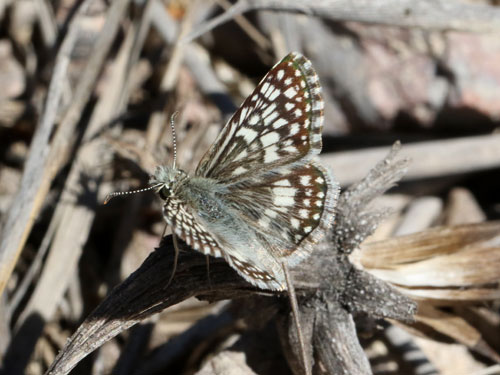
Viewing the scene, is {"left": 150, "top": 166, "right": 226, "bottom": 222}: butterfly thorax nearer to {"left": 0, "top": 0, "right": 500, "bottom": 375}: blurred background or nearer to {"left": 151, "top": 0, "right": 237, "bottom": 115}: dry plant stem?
{"left": 0, "top": 0, "right": 500, "bottom": 375}: blurred background

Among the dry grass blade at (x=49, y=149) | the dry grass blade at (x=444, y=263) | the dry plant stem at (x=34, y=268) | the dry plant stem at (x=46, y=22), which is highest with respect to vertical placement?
the dry plant stem at (x=46, y=22)

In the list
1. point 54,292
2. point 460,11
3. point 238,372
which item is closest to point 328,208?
point 238,372

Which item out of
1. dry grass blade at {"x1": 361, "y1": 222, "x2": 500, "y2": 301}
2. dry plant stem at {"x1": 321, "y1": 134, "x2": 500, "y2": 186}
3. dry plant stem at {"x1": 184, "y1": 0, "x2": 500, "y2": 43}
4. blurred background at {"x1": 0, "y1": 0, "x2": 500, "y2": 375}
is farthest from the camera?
dry plant stem at {"x1": 321, "y1": 134, "x2": 500, "y2": 186}

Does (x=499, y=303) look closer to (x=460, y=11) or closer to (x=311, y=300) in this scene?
(x=311, y=300)

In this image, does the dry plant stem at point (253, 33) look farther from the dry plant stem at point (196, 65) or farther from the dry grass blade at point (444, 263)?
the dry grass blade at point (444, 263)

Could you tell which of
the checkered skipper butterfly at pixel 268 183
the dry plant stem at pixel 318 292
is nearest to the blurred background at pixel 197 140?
the dry plant stem at pixel 318 292

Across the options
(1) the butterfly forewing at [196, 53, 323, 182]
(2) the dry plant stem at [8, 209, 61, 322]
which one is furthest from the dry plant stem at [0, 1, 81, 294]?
(1) the butterfly forewing at [196, 53, 323, 182]
